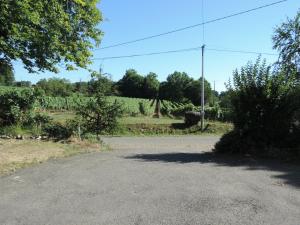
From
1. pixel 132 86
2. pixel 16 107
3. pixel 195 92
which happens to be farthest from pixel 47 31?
pixel 132 86

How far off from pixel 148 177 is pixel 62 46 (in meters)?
10.1

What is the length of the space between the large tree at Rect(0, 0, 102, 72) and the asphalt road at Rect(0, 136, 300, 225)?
21.3ft

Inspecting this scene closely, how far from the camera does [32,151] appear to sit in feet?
47.4

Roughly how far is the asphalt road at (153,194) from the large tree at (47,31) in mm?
6486

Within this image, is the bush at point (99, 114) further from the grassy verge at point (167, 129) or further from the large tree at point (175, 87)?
the large tree at point (175, 87)

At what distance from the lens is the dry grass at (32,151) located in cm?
1196

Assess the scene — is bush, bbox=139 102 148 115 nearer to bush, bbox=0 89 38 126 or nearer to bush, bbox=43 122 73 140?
bush, bbox=0 89 38 126

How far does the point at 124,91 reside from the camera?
418 feet

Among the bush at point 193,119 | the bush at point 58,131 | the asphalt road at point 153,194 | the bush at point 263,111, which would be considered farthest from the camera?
the bush at point 193,119

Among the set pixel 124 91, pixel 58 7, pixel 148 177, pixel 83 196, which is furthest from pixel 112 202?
pixel 124 91

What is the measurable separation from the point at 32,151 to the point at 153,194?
753 centimetres

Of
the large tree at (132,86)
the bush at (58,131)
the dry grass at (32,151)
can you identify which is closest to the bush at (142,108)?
the bush at (58,131)

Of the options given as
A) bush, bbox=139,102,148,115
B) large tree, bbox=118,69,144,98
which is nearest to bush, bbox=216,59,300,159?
bush, bbox=139,102,148,115

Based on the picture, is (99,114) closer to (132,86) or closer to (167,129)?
(167,129)
